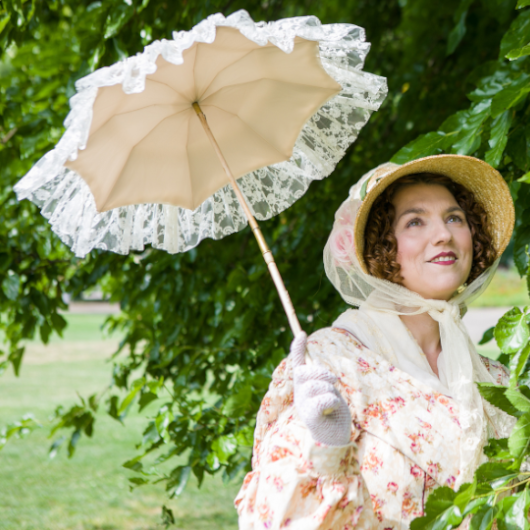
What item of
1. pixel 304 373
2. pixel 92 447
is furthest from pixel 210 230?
pixel 92 447

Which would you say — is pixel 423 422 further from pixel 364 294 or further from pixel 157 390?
pixel 157 390

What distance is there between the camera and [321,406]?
43.9 inches

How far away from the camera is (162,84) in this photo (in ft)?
4.78

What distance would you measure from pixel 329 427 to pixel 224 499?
486cm

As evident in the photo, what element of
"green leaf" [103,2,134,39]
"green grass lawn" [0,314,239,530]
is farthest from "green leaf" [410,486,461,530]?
"green grass lawn" [0,314,239,530]

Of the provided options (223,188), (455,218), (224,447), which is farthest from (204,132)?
(224,447)

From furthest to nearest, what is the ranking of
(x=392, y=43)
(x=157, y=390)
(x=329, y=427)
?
(x=392, y=43)
(x=157, y=390)
(x=329, y=427)

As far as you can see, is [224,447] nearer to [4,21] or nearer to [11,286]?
[11,286]

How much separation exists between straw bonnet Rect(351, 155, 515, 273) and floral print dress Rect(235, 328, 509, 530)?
0.32 metres

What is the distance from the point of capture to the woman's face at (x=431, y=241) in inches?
62.9

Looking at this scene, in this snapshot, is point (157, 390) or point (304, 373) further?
point (157, 390)

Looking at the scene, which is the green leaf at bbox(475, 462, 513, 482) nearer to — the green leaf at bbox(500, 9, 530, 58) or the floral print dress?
the floral print dress

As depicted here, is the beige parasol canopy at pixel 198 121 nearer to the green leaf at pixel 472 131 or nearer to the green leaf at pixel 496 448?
the green leaf at pixel 472 131

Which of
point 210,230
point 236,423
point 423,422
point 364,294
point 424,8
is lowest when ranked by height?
point 236,423
